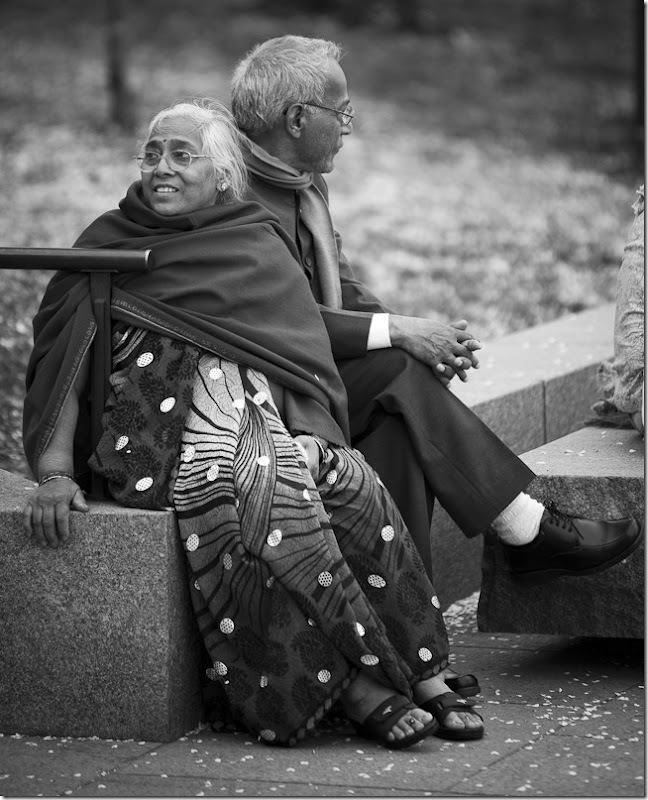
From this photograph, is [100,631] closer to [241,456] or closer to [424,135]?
[241,456]

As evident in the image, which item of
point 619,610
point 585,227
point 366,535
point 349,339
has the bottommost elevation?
point 619,610

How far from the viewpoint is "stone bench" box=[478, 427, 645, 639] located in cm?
437

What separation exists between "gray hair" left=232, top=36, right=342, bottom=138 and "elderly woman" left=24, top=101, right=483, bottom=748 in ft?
0.75

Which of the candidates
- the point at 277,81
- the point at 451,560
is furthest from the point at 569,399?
the point at 277,81

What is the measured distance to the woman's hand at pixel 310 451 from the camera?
3850mm

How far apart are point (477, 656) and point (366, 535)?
39.5 inches

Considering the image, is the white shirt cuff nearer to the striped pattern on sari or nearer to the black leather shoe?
the striped pattern on sari

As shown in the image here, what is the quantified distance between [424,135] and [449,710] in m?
10.1

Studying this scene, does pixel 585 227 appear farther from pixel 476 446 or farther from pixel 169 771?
pixel 169 771

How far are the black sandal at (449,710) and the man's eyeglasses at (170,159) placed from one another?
160 centimetres

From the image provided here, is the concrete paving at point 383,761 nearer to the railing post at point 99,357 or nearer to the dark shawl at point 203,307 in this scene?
the railing post at point 99,357

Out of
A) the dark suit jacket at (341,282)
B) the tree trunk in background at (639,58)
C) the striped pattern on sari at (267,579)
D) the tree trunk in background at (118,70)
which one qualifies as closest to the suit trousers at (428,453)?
the dark suit jacket at (341,282)

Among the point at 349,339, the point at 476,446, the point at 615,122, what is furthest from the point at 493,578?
the point at 615,122

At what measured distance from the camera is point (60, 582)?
3.82m
